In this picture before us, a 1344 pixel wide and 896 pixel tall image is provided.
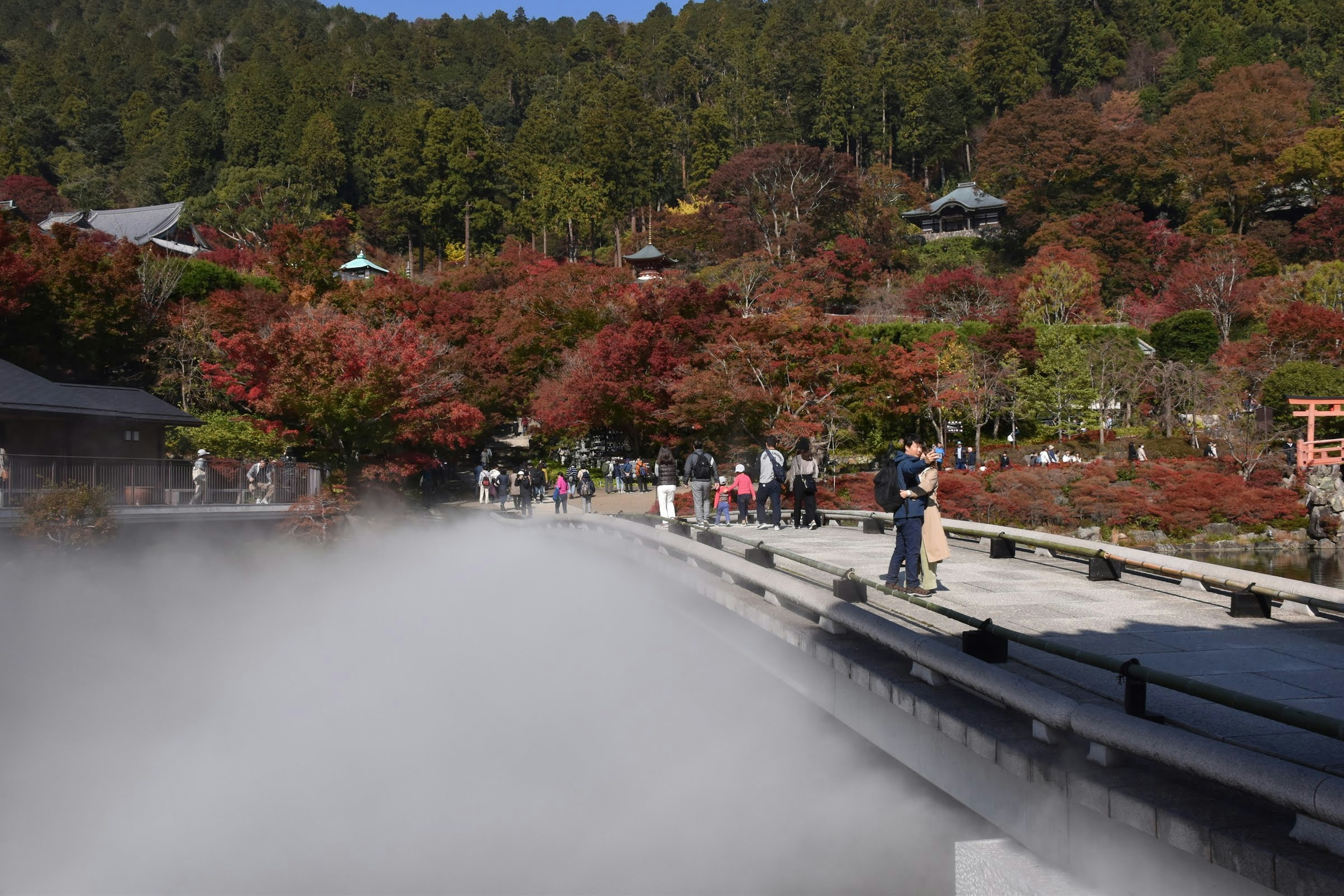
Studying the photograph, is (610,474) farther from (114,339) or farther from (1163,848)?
(1163,848)

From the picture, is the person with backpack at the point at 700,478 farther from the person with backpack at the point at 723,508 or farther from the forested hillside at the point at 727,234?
the forested hillside at the point at 727,234

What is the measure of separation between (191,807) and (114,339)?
27.0 metres

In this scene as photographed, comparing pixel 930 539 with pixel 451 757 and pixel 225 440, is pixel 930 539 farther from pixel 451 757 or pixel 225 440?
pixel 225 440

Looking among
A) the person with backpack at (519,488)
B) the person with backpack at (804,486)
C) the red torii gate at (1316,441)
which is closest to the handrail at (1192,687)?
the person with backpack at (804,486)

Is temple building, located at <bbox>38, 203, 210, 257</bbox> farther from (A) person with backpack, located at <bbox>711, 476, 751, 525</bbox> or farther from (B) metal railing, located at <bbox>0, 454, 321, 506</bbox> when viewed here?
(A) person with backpack, located at <bbox>711, 476, 751, 525</bbox>

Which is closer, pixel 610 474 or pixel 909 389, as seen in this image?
pixel 909 389

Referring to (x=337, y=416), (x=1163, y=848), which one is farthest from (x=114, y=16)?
(x=1163, y=848)

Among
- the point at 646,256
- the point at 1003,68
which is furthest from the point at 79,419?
the point at 1003,68

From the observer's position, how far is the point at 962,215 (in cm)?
6988

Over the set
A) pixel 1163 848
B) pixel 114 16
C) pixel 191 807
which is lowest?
pixel 191 807

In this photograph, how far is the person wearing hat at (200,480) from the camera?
87.2 feet

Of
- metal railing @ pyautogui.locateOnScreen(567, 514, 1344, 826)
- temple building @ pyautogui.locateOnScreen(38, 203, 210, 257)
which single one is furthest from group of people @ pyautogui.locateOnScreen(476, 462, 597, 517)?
temple building @ pyautogui.locateOnScreen(38, 203, 210, 257)

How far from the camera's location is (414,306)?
43.4 meters

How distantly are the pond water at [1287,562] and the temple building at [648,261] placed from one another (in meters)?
39.4
